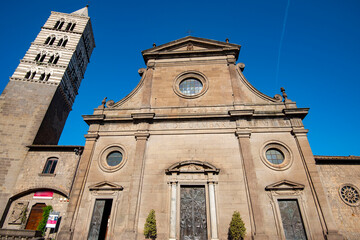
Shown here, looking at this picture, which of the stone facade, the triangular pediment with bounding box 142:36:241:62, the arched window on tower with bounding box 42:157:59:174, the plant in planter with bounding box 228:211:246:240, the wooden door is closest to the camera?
the plant in planter with bounding box 228:211:246:240

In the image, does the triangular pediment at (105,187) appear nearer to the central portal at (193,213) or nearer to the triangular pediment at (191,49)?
the central portal at (193,213)

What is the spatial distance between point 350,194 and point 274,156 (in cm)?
492

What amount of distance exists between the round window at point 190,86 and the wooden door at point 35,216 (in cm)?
1310

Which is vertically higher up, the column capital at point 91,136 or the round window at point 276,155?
the column capital at point 91,136

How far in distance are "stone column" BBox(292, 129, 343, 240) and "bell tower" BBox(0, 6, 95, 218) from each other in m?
19.9

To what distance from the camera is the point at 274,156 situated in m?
12.5

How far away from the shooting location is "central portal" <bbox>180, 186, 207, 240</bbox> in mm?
10625

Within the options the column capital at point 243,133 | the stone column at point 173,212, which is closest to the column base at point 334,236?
the column capital at point 243,133

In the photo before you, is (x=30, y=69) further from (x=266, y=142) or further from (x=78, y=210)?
(x=266, y=142)

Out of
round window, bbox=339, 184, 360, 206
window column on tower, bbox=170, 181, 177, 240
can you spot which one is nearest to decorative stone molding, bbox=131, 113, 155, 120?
window column on tower, bbox=170, 181, 177, 240

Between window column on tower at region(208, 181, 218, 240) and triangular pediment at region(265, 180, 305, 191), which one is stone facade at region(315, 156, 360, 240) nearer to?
triangular pediment at region(265, 180, 305, 191)

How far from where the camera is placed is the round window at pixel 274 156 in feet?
40.4

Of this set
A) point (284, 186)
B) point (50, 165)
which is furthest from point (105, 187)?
point (284, 186)

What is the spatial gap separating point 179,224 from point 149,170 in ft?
11.6
